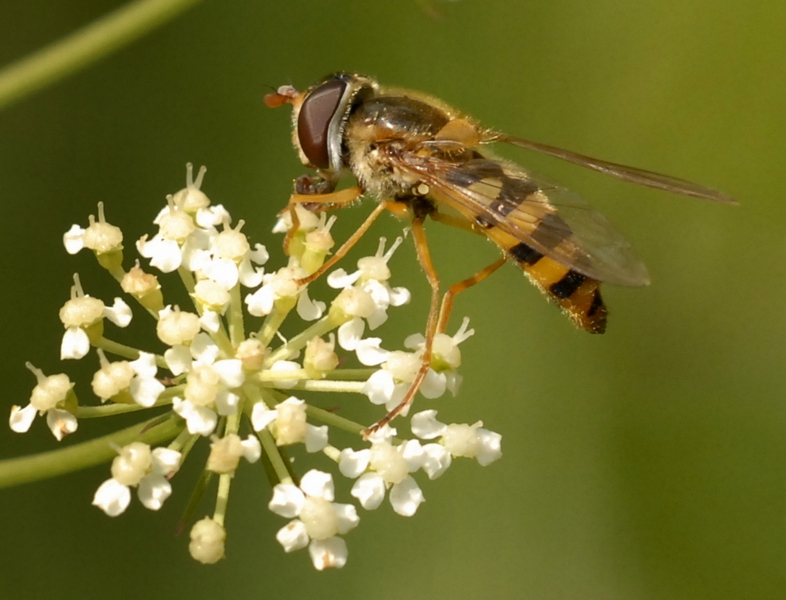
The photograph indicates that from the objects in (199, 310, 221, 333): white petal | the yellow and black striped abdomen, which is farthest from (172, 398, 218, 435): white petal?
the yellow and black striped abdomen

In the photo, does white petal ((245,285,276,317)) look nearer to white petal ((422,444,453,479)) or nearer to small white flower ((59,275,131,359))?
small white flower ((59,275,131,359))

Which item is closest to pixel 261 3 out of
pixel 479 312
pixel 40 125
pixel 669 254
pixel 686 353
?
pixel 40 125

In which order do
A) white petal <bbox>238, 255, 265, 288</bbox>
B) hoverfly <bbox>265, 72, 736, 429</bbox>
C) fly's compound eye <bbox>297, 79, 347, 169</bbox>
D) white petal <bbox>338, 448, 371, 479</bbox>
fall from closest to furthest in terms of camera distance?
1. white petal <bbox>338, 448, 371, 479</bbox>
2. white petal <bbox>238, 255, 265, 288</bbox>
3. hoverfly <bbox>265, 72, 736, 429</bbox>
4. fly's compound eye <bbox>297, 79, 347, 169</bbox>

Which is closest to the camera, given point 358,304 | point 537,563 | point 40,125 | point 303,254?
point 358,304

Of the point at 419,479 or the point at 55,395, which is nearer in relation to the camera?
the point at 55,395

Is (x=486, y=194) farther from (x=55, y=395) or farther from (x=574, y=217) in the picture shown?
(x=55, y=395)

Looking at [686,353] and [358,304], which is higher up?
[686,353]

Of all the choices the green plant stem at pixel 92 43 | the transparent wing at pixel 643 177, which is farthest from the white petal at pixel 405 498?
the green plant stem at pixel 92 43
